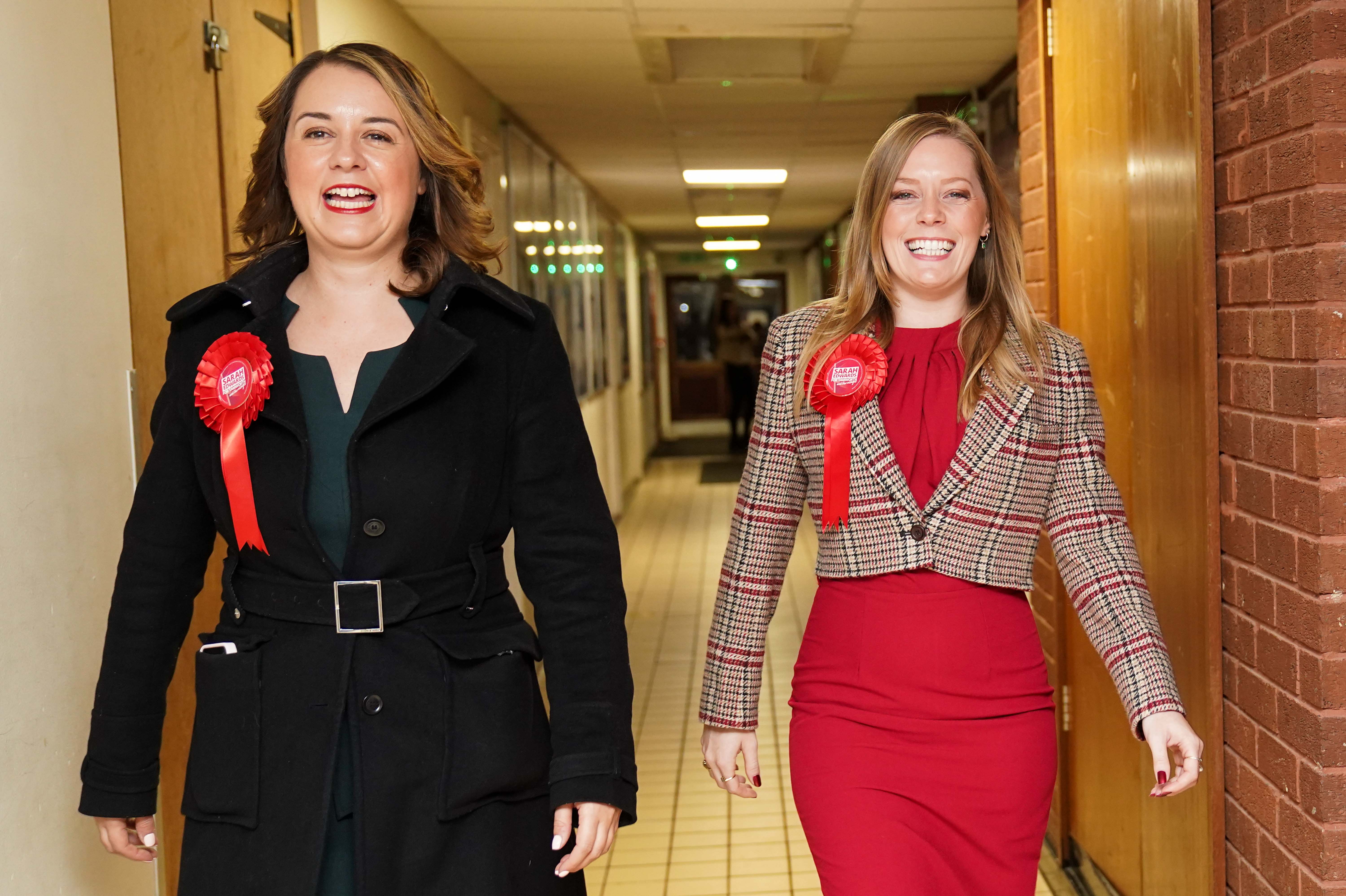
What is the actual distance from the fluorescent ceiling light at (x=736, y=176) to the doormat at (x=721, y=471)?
340 cm

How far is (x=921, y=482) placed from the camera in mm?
2082

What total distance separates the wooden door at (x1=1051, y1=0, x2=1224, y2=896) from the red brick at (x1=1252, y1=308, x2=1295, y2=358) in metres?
0.16

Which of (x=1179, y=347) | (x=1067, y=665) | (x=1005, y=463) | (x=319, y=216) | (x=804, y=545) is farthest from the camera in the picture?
(x=804, y=545)

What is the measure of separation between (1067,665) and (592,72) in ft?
11.6

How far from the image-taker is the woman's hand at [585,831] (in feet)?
5.42

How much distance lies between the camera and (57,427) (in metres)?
2.21

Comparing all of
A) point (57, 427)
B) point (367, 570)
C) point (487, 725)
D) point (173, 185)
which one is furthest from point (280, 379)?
point (173, 185)

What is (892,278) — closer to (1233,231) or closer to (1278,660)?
(1233,231)

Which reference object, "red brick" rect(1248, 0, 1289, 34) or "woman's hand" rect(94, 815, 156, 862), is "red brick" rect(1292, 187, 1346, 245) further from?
"woman's hand" rect(94, 815, 156, 862)

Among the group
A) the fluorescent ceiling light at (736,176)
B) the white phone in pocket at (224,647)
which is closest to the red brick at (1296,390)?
the white phone in pocket at (224,647)

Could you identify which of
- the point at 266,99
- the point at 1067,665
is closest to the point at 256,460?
the point at 266,99

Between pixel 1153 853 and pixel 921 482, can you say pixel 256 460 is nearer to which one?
pixel 921 482

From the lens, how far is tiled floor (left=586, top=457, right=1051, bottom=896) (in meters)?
3.69

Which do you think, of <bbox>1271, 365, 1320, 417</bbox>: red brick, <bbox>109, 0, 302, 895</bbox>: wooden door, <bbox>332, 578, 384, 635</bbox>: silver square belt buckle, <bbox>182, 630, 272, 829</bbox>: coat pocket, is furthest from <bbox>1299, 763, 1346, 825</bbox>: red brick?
Answer: <bbox>109, 0, 302, 895</bbox>: wooden door
